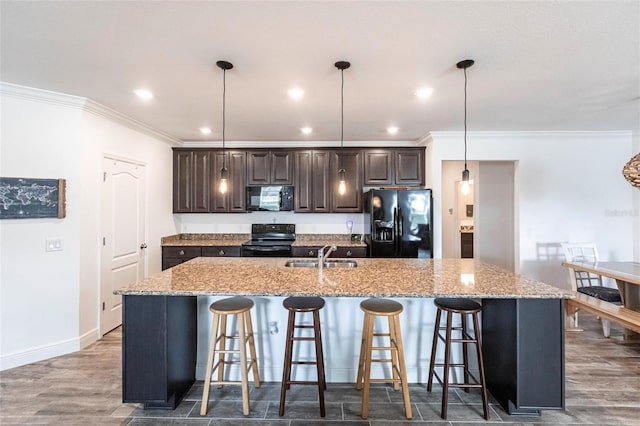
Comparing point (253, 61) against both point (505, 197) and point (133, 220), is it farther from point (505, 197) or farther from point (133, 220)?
point (505, 197)

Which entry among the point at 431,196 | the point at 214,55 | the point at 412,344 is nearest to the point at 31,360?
the point at 214,55

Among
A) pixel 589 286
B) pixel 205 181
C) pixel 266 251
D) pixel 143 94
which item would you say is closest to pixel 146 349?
pixel 143 94

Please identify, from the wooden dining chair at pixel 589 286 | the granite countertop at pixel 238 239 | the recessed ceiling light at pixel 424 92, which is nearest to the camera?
the recessed ceiling light at pixel 424 92

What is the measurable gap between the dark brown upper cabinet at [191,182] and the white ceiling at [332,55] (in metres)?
1.23

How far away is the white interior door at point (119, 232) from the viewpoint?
10.9 feet

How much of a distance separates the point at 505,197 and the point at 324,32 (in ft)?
15.9

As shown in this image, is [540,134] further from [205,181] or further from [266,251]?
[205,181]

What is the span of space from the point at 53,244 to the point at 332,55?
3.02 meters

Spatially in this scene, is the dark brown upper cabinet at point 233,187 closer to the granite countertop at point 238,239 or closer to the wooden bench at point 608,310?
the granite countertop at point 238,239

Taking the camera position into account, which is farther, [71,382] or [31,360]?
[31,360]

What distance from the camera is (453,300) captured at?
2152mm

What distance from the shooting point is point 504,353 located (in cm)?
206

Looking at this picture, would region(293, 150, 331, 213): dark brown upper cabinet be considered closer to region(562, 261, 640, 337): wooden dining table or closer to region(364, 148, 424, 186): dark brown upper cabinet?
region(364, 148, 424, 186): dark brown upper cabinet

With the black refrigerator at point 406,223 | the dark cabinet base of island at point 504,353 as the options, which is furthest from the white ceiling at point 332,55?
the dark cabinet base of island at point 504,353
